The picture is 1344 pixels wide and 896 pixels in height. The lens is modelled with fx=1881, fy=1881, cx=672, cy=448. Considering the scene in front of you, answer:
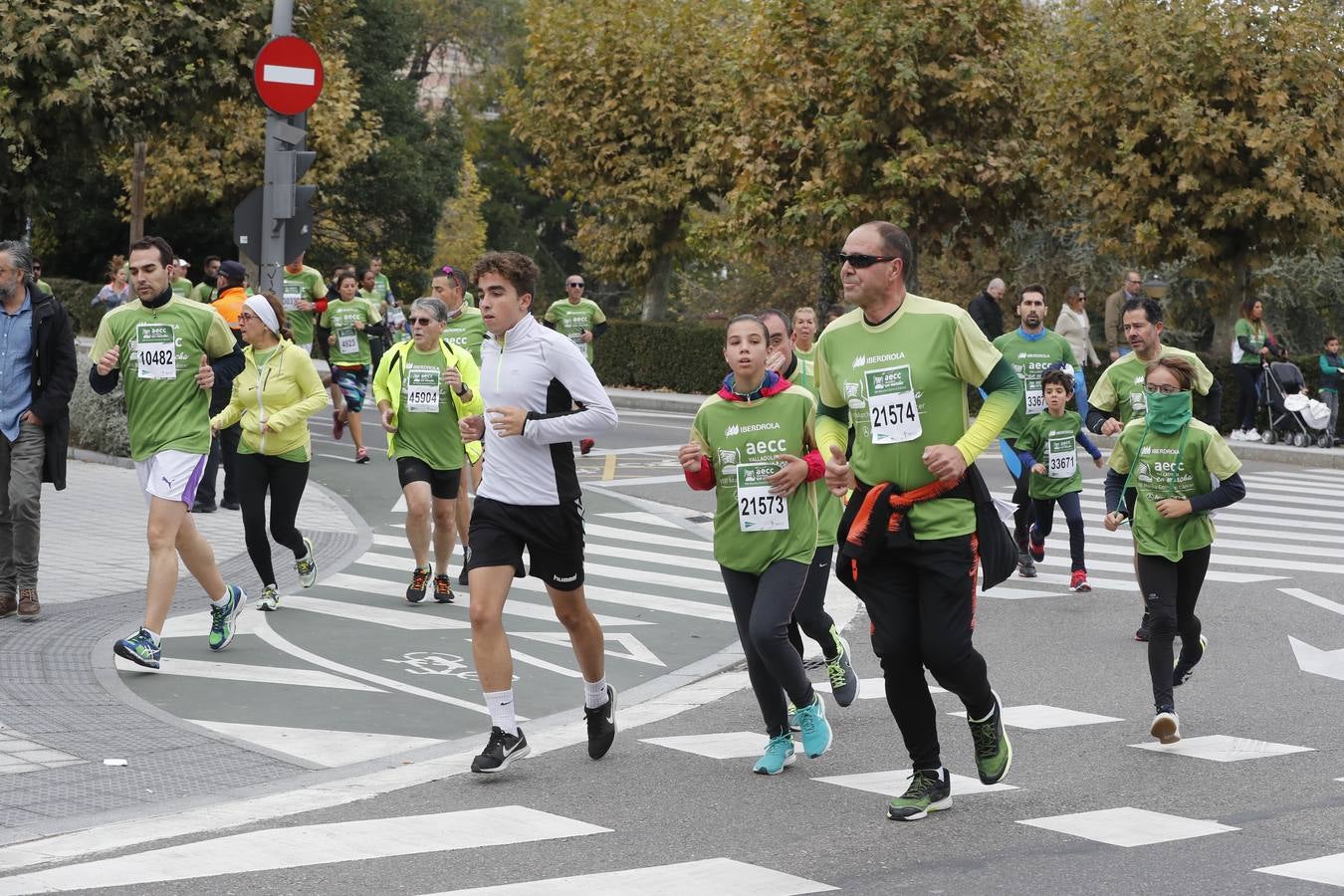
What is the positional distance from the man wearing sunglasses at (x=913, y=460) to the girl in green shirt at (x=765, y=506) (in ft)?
2.49

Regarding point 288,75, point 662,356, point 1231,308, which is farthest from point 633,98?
point 288,75

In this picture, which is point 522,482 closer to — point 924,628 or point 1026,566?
point 924,628

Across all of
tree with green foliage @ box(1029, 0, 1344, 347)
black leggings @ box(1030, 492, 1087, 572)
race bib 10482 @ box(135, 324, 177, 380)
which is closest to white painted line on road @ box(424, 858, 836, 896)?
race bib 10482 @ box(135, 324, 177, 380)

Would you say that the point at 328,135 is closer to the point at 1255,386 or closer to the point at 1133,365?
the point at 1255,386

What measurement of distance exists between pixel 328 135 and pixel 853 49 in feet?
47.4

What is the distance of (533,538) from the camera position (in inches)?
283

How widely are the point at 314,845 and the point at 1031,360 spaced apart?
797 cm

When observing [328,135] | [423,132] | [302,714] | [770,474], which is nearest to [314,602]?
[302,714]

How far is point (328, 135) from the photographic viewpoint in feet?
131

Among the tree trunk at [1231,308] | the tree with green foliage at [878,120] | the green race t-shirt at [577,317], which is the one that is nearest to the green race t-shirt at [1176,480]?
the green race t-shirt at [577,317]

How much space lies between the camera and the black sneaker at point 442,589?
11.5m

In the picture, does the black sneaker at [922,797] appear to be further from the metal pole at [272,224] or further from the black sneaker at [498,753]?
the metal pole at [272,224]

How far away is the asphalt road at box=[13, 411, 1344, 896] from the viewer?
18.2 feet

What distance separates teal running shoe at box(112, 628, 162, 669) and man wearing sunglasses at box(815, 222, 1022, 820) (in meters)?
3.98
